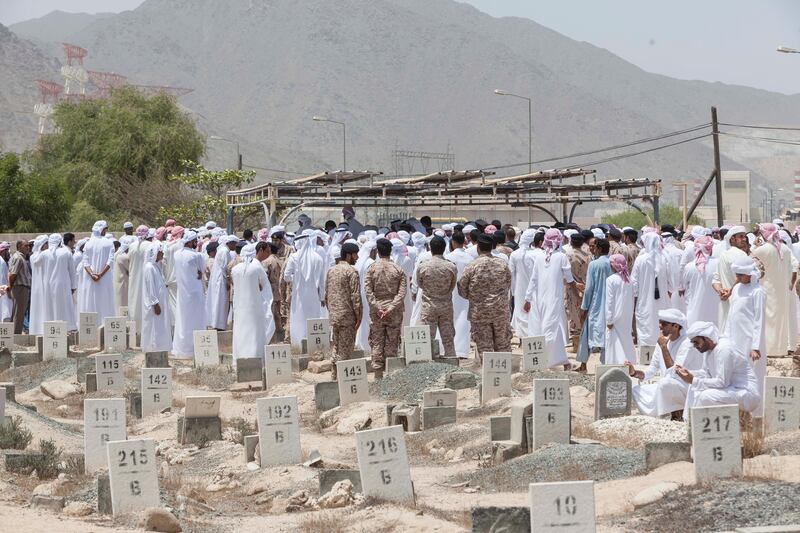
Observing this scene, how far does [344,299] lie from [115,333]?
4988 millimetres

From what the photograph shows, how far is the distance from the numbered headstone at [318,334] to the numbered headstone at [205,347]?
1.31 meters

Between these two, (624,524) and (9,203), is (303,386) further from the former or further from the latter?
(9,203)

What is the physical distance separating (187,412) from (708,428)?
5.55m

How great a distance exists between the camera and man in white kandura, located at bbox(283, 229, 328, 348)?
20.1 meters

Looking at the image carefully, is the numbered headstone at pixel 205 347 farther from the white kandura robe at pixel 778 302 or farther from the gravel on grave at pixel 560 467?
the white kandura robe at pixel 778 302

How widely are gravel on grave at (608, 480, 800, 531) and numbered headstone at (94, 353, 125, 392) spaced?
26.9ft

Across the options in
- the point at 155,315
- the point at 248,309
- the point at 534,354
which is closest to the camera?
the point at 534,354

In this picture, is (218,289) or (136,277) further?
(136,277)

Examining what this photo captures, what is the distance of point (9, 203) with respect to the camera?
45.0 metres

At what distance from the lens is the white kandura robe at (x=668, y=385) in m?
11.1

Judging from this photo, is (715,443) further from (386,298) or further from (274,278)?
(274,278)

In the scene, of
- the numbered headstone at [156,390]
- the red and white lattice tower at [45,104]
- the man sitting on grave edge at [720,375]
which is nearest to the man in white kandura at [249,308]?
the numbered headstone at [156,390]

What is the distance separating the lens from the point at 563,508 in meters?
7.31

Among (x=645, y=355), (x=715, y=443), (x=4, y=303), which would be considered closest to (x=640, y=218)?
(x=4, y=303)
